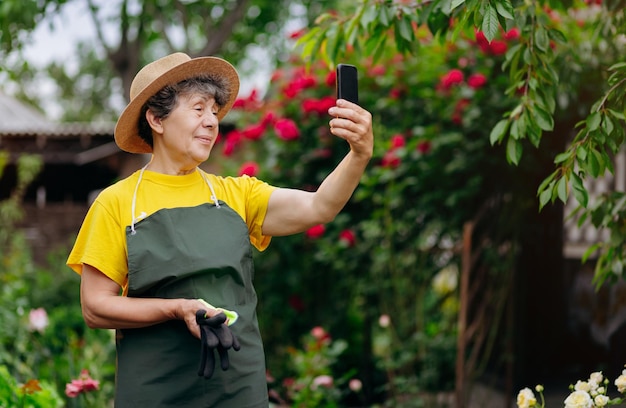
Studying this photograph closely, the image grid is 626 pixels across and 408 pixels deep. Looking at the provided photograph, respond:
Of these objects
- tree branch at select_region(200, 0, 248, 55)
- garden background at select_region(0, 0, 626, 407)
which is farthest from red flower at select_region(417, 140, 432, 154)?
tree branch at select_region(200, 0, 248, 55)

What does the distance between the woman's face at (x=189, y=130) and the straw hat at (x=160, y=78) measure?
7 cm

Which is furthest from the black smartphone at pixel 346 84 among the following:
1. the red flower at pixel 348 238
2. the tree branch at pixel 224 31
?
the tree branch at pixel 224 31

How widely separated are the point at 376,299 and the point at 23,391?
2861 millimetres

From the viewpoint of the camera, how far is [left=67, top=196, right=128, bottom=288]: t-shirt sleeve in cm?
202

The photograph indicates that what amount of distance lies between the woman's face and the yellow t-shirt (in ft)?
0.25

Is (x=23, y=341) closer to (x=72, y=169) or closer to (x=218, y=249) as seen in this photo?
(x=218, y=249)

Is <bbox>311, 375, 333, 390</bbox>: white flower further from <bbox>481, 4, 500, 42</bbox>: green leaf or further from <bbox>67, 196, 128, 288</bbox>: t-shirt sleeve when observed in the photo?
<bbox>481, 4, 500, 42</bbox>: green leaf

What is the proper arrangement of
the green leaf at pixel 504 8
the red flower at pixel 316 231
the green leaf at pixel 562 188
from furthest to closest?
the red flower at pixel 316 231, the green leaf at pixel 562 188, the green leaf at pixel 504 8

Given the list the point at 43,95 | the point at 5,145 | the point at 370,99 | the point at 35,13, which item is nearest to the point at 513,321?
the point at 370,99

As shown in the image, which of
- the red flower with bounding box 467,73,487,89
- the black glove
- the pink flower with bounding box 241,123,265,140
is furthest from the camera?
the pink flower with bounding box 241,123,265,140

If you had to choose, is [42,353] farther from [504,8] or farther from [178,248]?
[504,8]

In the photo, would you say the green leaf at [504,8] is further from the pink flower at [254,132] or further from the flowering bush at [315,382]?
the pink flower at [254,132]

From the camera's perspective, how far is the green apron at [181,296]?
201 cm

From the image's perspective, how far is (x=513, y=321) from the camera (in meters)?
4.71
